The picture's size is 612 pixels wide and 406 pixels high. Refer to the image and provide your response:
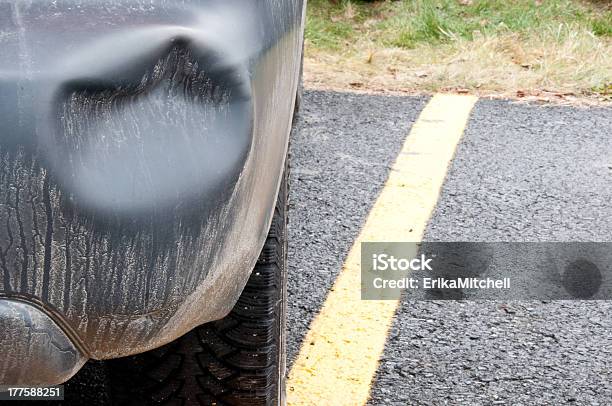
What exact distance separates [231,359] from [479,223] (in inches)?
61.1

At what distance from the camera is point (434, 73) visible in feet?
15.5

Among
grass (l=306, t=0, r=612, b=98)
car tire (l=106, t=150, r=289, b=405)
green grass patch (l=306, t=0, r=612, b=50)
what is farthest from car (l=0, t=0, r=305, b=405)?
green grass patch (l=306, t=0, r=612, b=50)

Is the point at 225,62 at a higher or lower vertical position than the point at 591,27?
higher

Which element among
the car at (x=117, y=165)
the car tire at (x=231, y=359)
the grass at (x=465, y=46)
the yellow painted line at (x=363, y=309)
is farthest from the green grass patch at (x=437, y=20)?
the car at (x=117, y=165)

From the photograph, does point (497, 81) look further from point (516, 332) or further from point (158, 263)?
point (158, 263)

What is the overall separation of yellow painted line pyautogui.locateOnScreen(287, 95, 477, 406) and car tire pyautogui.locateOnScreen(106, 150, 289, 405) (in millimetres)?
411

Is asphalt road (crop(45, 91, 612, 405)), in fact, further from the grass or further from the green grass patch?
the green grass patch

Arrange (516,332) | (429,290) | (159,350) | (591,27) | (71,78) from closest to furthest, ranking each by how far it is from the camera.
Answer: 1. (71,78)
2. (159,350)
3. (516,332)
4. (429,290)
5. (591,27)

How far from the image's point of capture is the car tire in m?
1.47

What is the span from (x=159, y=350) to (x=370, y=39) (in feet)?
13.6

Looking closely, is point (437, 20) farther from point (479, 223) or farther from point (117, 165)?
point (117, 165)

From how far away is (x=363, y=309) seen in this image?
2375mm

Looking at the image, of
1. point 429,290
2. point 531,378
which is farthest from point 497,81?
point 531,378

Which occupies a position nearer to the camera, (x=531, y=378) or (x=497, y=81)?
(x=531, y=378)
